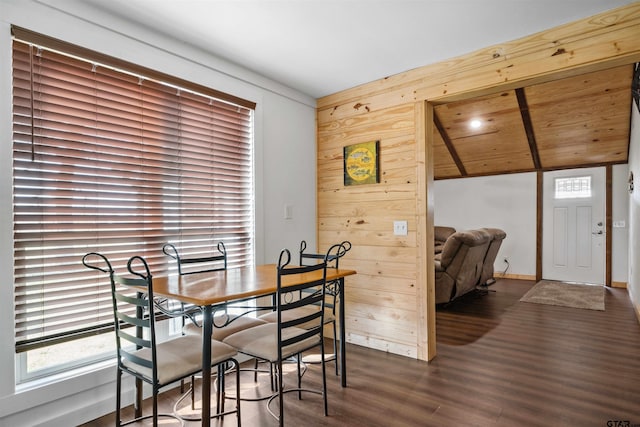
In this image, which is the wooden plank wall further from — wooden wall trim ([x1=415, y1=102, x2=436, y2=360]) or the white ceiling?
the white ceiling

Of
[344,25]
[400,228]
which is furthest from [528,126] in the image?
[344,25]

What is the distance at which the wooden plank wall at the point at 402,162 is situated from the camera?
2.40 m

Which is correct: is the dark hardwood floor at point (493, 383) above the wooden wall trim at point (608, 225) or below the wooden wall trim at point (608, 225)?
below

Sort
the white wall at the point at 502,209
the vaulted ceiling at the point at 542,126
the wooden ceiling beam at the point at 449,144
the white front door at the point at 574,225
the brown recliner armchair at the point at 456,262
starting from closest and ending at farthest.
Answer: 1. the vaulted ceiling at the point at 542,126
2. the brown recliner armchair at the point at 456,262
3. the wooden ceiling beam at the point at 449,144
4. the white front door at the point at 574,225
5. the white wall at the point at 502,209

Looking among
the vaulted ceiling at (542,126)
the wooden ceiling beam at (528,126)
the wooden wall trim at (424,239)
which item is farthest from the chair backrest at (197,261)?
the wooden ceiling beam at (528,126)

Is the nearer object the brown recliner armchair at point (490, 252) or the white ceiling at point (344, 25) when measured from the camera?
the white ceiling at point (344, 25)

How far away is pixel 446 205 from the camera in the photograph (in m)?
7.95

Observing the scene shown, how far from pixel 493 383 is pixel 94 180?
293 centimetres

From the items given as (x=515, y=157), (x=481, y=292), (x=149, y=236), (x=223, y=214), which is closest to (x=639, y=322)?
(x=481, y=292)

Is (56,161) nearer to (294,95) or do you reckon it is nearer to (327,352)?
(294,95)

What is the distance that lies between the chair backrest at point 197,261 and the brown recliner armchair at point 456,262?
288cm

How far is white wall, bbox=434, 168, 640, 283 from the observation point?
20.2ft

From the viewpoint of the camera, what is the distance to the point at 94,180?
2113mm

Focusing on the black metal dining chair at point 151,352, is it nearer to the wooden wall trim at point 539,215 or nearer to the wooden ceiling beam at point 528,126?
the wooden ceiling beam at point 528,126
